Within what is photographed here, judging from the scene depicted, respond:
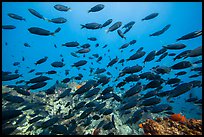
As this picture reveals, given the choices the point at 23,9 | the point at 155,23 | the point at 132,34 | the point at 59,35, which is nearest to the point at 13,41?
the point at 59,35

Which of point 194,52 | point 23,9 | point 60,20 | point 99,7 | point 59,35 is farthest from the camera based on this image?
point 59,35

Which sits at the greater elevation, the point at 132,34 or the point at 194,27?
the point at 132,34

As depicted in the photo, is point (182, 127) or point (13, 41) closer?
point (182, 127)

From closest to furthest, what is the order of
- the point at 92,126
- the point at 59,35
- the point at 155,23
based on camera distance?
1. the point at 92,126
2. the point at 155,23
3. the point at 59,35

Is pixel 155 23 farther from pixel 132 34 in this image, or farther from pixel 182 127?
pixel 182 127

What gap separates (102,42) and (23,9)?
48.5 m

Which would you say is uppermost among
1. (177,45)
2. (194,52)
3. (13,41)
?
(13,41)

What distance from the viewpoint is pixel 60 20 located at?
30.4 ft

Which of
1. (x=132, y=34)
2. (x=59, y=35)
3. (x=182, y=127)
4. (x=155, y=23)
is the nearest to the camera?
(x=182, y=127)

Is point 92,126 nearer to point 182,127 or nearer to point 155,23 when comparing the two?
point 182,127

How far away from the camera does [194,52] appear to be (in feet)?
19.0

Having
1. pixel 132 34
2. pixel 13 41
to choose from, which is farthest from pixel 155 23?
pixel 13 41

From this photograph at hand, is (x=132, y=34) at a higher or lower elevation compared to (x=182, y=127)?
higher

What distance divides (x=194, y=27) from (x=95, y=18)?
36.9m
